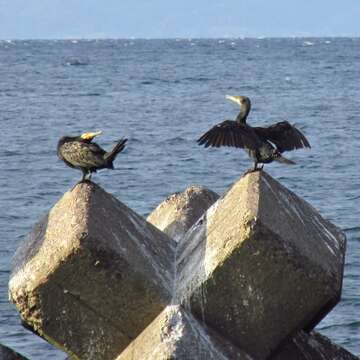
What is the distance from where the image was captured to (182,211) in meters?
10.2

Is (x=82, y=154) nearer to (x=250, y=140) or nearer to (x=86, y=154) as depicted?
(x=86, y=154)

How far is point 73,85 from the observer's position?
6106cm

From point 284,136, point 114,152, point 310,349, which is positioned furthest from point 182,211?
point 310,349

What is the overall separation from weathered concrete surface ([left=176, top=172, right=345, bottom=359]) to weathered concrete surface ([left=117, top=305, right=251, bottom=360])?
0.13 metres

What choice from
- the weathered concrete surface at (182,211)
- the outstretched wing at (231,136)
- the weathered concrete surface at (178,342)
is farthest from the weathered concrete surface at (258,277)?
the weathered concrete surface at (182,211)

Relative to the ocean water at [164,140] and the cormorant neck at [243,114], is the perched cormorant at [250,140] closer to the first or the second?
the cormorant neck at [243,114]

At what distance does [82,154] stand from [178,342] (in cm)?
239

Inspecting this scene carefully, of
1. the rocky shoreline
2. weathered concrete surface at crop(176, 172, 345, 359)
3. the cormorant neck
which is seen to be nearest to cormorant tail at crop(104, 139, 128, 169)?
the rocky shoreline

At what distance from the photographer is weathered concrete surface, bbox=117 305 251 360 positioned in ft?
24.6

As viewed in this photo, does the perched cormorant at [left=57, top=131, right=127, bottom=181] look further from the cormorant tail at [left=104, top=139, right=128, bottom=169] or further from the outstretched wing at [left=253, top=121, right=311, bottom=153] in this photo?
the outstretched wing at [left=253, top=121, right=311, bottom=153]

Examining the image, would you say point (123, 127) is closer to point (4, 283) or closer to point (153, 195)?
point (153, 195)

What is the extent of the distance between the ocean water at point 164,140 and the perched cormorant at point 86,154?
114 inches

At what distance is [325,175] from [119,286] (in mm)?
17877

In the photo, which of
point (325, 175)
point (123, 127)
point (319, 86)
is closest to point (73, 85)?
point (319, 86)
